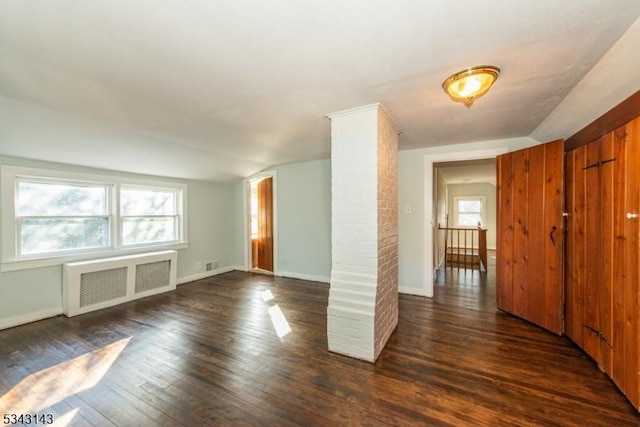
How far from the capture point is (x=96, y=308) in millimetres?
3430

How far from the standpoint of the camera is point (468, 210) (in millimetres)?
9406

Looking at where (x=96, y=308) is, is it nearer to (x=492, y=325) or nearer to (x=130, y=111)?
(x=130, y=111)

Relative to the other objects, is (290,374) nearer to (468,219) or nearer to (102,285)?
(102,285)

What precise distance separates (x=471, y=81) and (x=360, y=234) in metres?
1.46

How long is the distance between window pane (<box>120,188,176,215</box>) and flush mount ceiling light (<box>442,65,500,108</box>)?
4.73 m

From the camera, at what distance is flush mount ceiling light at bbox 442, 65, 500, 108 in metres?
1.72

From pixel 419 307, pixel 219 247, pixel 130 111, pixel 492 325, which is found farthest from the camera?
pixel 219 247

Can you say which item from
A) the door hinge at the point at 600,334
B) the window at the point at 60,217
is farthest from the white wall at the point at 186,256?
the door hinge at the point at 600,334

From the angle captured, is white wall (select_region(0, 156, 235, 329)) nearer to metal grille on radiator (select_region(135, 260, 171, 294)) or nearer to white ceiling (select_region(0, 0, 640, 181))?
metal grille on radiator (select_region(135, 260, 171, 294))

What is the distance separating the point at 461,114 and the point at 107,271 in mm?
4962

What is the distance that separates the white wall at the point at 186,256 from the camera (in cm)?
295

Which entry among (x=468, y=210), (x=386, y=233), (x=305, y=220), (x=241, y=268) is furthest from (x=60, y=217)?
(x=468, y=210)

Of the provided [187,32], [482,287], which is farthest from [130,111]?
[482,287]

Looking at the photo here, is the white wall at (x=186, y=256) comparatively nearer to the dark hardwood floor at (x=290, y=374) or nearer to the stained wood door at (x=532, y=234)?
the dark hardwood floor at (x=290, y=374)
